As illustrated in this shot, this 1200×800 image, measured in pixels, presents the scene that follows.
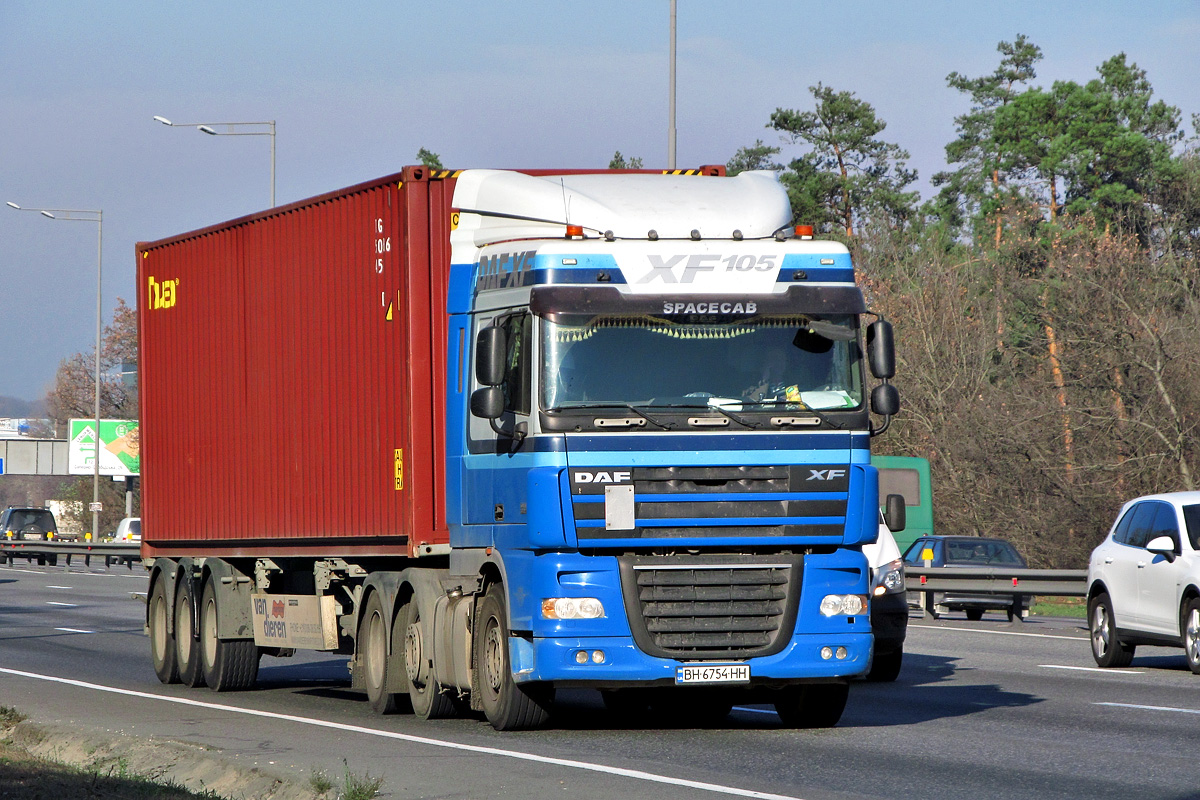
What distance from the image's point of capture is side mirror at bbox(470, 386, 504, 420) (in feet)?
38.7

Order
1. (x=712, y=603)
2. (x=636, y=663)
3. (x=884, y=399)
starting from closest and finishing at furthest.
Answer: (x=636, y=663) → (x=712, y=603) → (x=884, y=399)

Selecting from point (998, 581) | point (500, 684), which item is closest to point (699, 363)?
point (500, 684)

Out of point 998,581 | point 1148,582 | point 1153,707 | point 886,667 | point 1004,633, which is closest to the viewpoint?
point 1153,707

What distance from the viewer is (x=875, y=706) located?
577 inches

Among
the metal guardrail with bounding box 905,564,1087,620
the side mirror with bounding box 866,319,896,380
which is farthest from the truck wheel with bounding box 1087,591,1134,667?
the side mirror with bounding box 866,319,896,380

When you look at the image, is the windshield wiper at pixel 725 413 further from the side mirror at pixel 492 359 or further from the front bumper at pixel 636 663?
the front bumper at pixel 636 663

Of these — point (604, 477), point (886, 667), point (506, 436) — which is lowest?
point (886, 667)

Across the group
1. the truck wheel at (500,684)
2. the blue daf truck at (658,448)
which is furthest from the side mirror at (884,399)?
the truck wheel at (500,684)

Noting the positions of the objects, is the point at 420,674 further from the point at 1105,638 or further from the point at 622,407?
the point at 1105,638

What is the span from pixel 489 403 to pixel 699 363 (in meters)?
1.34

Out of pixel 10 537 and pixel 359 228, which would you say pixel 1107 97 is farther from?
pixel 359 228

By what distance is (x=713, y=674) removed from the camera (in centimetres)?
1164

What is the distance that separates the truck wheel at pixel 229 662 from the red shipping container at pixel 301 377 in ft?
2.66

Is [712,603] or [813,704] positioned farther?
[813,704]
